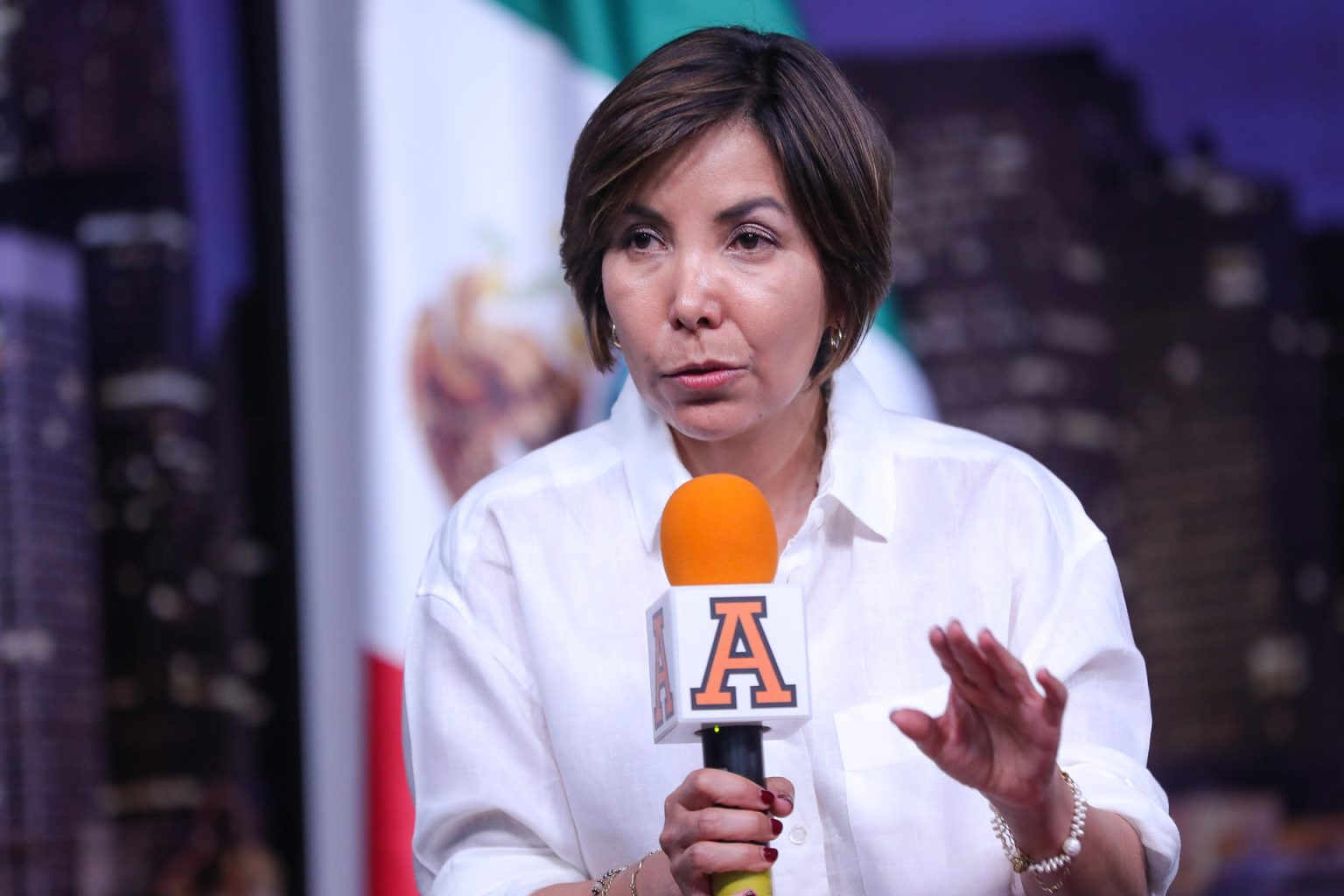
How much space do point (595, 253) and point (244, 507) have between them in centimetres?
161

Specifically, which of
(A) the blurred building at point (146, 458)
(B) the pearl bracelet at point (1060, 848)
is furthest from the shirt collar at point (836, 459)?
(A) the blurred building at point (146, 458)

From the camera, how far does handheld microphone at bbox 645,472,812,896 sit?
40.2 inches

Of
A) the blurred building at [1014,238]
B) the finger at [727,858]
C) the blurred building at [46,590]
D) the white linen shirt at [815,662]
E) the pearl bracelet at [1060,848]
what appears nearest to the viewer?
the finger at [727,858]

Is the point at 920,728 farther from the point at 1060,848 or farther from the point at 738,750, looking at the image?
the point at 1060,848

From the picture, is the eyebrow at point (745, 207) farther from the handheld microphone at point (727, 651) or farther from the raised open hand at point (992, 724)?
the raised open hand at point (992, 724)

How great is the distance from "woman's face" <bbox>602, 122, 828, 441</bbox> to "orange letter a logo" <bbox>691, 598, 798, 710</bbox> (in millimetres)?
355

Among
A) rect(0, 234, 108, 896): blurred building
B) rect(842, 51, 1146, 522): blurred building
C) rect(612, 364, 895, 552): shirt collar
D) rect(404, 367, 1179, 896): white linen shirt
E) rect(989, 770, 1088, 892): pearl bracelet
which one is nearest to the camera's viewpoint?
rect(989, 770, 1088, 892): pearl bracelet

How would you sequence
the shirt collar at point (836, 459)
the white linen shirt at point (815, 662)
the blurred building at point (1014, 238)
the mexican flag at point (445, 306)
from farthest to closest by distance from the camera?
the blurred building at point (1014, 238)
the mexican flag at point (445, 306)
the shirt collar at point (836, 459)
the white linen shirt at point (815, 662)

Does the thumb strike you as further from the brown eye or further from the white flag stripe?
the white flag stripe

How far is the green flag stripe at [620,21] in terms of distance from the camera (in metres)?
2.99

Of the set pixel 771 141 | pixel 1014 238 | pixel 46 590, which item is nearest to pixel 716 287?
pixel 771 141

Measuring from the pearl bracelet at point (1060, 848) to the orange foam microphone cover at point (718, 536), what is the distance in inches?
11.6

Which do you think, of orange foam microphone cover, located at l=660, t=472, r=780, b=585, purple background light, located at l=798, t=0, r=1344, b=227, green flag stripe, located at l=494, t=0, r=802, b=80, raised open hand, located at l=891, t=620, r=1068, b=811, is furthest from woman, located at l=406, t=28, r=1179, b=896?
purple background light, located at l=798, t=0, r=1344, b=227

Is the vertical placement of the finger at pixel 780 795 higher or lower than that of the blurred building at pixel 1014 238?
lower
